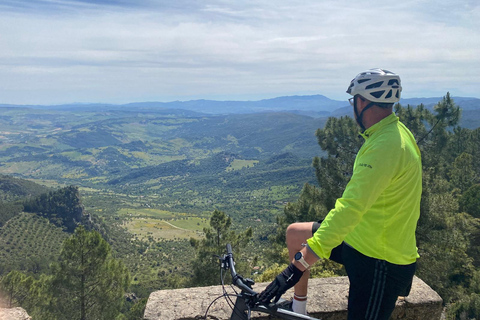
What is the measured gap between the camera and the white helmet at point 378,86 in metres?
3.01

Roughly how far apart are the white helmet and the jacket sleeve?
61 centimetres

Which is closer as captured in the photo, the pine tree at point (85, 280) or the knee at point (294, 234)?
the knee at point (294, 234)

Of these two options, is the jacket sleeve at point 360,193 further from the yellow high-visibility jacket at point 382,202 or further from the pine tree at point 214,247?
the pine tree at point 214,247

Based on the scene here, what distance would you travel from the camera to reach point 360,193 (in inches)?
102

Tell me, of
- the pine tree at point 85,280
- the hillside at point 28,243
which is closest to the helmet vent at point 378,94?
the pine tree at point 85,280

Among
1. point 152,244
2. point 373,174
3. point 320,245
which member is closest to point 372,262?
point 320,245

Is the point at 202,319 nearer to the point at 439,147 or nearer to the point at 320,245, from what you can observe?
the point at 320,245

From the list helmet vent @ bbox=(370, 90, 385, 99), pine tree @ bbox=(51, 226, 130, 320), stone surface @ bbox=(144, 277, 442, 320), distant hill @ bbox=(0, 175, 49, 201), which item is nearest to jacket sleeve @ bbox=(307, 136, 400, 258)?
helmet vent @ bbox=(370, 90, 385, 99)

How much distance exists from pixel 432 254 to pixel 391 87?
479 inches

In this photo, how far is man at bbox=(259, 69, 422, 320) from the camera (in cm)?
259

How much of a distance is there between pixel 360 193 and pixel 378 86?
44.8 inches

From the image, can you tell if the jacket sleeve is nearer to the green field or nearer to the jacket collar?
the jacket collar

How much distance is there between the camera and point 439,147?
17719mm

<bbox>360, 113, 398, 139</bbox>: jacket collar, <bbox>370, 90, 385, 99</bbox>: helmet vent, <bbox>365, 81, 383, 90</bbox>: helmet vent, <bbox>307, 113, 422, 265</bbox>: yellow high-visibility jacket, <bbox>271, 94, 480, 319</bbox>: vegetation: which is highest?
<bbox>365, 81, 383, 90</bbox>: helmet vent
